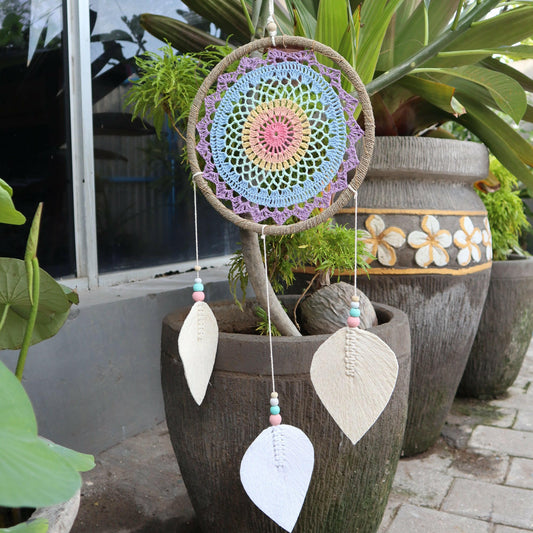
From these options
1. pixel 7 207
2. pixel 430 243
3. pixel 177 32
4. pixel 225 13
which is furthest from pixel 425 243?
pixel 7 207

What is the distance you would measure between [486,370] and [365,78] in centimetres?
134

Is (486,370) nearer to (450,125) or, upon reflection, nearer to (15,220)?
(450,125)

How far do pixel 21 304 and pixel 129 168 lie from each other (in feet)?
3.75

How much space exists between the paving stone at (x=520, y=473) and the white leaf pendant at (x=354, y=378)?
0.85 metres

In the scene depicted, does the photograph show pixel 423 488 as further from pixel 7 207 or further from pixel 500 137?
pixel 7 207

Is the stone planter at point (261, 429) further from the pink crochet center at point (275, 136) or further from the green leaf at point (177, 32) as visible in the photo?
the green leaf at point (177, 32)

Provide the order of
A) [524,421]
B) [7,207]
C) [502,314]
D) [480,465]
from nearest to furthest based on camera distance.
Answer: [7,207]
[480,465]
[524,421]
[502,314]

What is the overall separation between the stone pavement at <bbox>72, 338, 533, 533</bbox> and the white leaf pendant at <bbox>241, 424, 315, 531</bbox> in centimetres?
51

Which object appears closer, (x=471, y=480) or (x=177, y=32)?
(x=471, y=480)

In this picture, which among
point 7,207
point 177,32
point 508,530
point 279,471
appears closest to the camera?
point 7,207

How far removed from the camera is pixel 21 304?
864 mm

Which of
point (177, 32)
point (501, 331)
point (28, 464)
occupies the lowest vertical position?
point (501, 331)

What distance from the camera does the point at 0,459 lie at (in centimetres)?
51

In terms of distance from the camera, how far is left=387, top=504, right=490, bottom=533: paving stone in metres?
1.26
